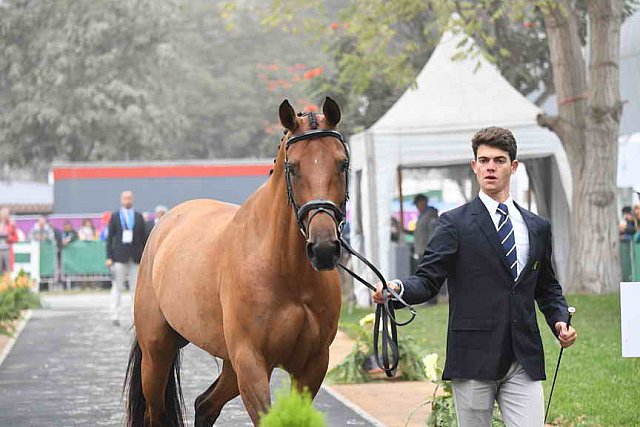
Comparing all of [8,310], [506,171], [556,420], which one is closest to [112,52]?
[8,310]

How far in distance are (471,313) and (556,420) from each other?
13.5 feet

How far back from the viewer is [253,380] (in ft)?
20.3

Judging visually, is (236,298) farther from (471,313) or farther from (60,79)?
(60,79)

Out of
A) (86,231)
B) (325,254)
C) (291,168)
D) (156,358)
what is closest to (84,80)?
(86,231)

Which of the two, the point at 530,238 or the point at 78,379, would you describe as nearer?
the point at 530,238

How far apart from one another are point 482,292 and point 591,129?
50.0 ft

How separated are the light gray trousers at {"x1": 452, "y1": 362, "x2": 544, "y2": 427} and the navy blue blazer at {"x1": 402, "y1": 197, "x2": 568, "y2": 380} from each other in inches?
2.1

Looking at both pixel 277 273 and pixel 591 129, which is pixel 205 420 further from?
pixel 591 129

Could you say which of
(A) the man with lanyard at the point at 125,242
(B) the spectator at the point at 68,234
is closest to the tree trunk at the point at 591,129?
(A) the man with lanyard at the point at 125,242

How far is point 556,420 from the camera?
9.09 m

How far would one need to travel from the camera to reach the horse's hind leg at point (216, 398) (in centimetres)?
794

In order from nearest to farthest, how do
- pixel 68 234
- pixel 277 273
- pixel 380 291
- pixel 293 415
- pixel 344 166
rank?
pixel 293 415, pixel 380 291, pixel 344 166, pixel 277 273, pixel 68 234

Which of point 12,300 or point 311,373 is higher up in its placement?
point 311,373

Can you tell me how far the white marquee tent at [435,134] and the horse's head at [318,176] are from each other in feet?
44.9
